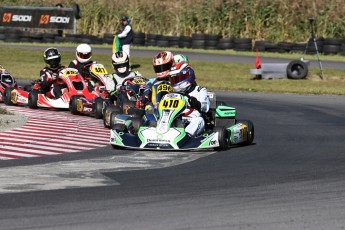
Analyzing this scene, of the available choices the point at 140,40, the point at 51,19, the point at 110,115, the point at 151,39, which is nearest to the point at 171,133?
the point at 110,115

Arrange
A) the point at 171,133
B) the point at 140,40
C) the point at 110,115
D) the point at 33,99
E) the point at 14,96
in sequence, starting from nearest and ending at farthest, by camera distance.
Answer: the point at 171,133, the point at 110,115, the point at 33,99, the point at 14,96, the point at 140,40

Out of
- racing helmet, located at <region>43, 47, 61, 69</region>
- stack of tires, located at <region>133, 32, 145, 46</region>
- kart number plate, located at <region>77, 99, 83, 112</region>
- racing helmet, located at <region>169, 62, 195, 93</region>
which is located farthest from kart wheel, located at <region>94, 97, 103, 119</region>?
stack of tires, located at <region>133, 32, 145, 46</region>

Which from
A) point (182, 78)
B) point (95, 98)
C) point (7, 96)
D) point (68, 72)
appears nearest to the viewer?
point (182, 78)

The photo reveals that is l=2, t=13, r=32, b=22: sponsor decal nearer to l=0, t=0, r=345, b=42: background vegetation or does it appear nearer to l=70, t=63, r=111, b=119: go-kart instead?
l=0, t=0, r=345, b=42: background vegetation

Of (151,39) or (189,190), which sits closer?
(189,190)

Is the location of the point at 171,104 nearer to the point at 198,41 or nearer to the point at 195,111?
the point at 195,111

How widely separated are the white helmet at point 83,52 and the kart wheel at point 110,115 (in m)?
3.90

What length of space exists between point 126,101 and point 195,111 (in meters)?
3.29

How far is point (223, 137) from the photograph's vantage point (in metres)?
13.1

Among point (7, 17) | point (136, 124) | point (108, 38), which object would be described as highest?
point (136, 124)

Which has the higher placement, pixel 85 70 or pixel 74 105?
pixel 85 70

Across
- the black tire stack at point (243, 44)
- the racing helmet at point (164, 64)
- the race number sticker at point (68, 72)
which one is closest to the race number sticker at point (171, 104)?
the racing helmet at point (164, 64)

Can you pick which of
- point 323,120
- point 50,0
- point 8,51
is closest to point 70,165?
point 323,120

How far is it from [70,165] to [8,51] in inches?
1013
